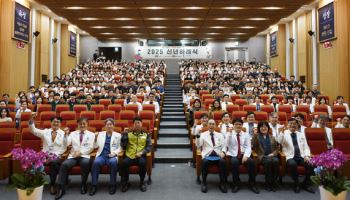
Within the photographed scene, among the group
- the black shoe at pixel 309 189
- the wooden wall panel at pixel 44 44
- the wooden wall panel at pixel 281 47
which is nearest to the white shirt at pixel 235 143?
the black shoe at pixel 309 189

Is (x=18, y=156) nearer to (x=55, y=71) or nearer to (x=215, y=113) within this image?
(x=215, y=113)

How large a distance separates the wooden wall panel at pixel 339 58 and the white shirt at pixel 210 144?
6.79 meters

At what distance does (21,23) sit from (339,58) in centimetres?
1061

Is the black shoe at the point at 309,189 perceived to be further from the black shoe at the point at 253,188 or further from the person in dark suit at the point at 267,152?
the black shoe at the point at 253,188

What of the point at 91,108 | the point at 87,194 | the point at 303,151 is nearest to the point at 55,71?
the point at 91,108

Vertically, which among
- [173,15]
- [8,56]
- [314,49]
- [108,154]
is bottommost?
[108,154]

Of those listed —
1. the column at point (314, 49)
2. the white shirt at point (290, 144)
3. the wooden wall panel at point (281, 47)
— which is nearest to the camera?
the white shirt at point (290, 144)

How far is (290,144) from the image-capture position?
470 cm

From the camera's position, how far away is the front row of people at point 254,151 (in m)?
4.53

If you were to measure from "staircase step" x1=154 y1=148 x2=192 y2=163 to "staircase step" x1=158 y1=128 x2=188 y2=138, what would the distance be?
2.54ft

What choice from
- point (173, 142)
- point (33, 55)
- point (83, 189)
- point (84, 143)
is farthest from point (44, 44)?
point (83, 189)

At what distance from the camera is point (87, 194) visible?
432 centimetres

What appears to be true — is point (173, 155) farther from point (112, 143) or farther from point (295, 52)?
point (295, 52)

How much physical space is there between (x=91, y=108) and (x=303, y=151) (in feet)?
15.1
